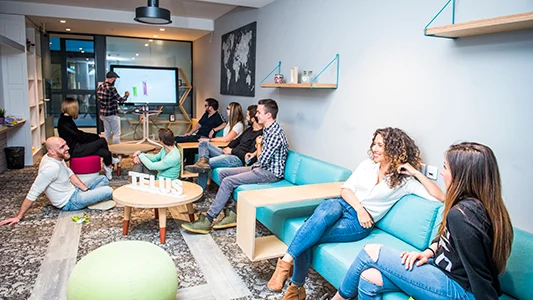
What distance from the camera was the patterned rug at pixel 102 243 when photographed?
8.93ft

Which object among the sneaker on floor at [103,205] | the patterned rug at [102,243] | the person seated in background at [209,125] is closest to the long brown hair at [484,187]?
the patterned rug at [102,243]

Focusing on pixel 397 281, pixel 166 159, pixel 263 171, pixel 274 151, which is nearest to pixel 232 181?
pixel 263 171

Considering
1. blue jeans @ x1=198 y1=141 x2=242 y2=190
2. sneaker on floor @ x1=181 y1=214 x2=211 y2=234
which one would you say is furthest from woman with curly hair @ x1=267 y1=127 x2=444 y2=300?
blue jeans @ x1=198 y1=141 x2=242 y2=190

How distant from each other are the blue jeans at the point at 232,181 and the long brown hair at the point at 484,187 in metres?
2.19

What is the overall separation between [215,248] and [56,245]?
1308 mm

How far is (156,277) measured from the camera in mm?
2150

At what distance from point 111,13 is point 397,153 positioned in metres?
5.90

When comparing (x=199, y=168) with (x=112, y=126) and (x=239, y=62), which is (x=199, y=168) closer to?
(x=239, y=62)

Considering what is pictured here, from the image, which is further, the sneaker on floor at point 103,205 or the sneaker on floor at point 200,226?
the sneaker on floor at point 103,205

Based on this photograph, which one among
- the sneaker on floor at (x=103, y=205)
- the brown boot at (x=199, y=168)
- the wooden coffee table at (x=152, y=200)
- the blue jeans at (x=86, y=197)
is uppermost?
the brown boot at (x=199, y=168)

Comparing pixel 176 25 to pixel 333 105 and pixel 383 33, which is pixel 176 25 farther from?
pixel 383 33

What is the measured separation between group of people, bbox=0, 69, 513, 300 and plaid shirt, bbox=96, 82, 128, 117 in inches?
111

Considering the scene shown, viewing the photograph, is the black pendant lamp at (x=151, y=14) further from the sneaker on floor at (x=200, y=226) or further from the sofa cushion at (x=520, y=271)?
the sofa cushion at (x=520, y=271)

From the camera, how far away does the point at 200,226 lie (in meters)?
3.57
